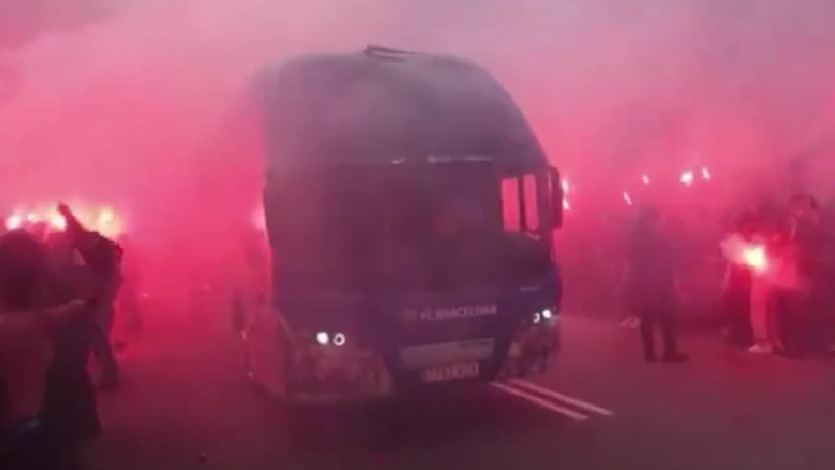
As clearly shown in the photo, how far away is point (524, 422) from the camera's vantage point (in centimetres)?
442

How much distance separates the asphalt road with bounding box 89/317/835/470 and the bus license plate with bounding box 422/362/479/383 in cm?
23

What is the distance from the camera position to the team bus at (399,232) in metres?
4.15

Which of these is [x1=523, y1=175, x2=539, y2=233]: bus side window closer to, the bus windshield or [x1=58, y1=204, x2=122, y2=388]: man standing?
the bus windshield

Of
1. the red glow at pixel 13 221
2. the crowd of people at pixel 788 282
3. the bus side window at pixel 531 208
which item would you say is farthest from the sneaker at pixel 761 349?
the red glow at pixel 13 221

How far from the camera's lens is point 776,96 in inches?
266

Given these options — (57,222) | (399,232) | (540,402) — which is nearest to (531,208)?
(399,232)

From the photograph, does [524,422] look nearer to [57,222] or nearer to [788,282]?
[788,282]

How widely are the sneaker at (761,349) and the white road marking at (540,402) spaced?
1506 millimetres

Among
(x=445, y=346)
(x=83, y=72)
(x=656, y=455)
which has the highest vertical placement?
(x=83, y=72)

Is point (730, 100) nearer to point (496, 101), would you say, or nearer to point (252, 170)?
point (496, 101)

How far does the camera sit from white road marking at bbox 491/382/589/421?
4406mm

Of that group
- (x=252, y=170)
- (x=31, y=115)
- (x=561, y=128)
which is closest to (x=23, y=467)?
(x=252, y=170)

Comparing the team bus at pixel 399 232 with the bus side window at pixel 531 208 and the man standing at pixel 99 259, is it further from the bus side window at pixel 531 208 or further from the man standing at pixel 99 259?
the man standing at pixel 99 259

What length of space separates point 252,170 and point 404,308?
84 cm
